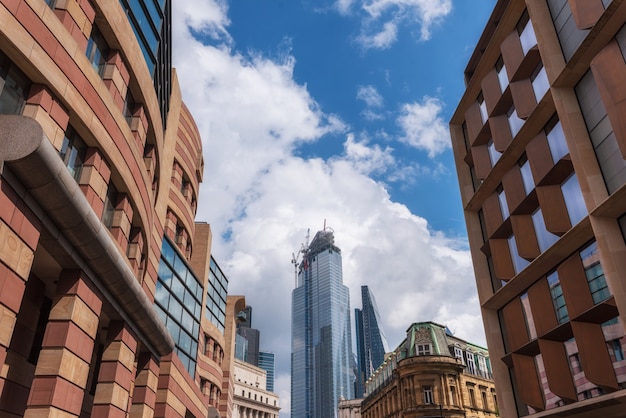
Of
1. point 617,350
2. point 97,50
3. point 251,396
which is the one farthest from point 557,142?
point 251,396

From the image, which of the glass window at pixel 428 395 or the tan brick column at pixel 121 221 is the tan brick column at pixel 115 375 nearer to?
the tan brick column at pixel 121 221

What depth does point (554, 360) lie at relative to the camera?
74.4ft

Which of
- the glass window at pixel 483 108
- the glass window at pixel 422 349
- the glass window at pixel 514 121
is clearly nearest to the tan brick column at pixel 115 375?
the glass window at pixel 514 121

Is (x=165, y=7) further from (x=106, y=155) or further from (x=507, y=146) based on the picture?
(x=507, y=146)

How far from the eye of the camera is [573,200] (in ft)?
73.3

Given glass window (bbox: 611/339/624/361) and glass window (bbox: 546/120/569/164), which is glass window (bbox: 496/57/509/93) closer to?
glass window (bbox: 546/120/569/164)

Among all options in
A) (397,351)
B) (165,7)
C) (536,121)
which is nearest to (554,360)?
(536,121)

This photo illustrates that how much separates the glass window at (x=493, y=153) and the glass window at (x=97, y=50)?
22.0m

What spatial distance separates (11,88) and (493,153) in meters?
Answer: 26.4

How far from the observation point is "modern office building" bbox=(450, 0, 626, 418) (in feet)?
64.7

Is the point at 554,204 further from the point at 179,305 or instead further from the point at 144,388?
the point at 179,305

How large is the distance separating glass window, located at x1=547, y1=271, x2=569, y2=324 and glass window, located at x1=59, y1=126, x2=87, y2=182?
69.4 feet

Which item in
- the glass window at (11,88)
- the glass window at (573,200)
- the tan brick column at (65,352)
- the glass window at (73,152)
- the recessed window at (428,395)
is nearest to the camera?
the glass window at (11,88)

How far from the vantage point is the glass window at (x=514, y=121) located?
2728 cm
